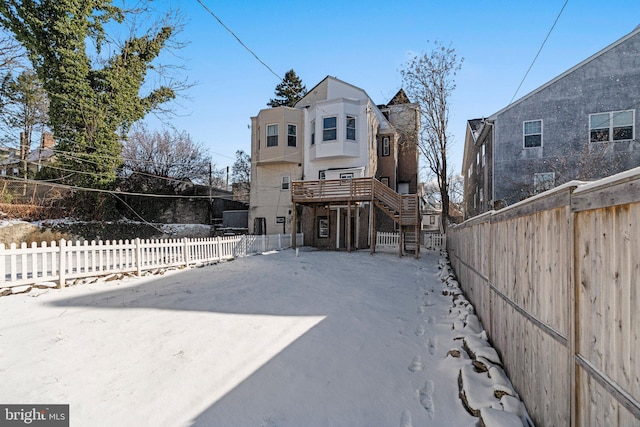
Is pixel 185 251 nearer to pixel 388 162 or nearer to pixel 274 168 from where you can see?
pixel 274 168

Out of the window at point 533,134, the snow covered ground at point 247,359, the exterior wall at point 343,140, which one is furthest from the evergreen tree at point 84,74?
the window at point 533,134

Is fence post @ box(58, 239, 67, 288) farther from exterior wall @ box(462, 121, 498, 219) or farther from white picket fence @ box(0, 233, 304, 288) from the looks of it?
exterior wall @ box(462, 121, 498, 219)

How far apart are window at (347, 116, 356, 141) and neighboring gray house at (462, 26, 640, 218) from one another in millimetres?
7194

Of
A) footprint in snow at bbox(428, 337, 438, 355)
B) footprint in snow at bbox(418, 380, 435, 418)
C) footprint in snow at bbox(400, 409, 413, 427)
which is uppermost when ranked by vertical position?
footprint in snow at bbox(428, 337, 438, 355)

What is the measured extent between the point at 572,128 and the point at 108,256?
17468 millimetres

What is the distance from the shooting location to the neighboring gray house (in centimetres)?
1300

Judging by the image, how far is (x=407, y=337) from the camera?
16.8 feet

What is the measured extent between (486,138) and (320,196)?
9.04 meters

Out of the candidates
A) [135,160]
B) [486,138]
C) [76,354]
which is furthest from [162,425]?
[135,160]

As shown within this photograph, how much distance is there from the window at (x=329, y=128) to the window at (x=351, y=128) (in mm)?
794

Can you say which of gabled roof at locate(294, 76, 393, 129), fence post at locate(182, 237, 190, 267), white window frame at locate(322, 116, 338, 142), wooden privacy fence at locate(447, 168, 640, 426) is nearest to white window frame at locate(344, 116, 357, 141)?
white window frame at locate(322, 116, 338, 142)

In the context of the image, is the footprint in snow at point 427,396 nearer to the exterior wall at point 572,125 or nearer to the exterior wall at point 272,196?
the exterior wall at point 572,125

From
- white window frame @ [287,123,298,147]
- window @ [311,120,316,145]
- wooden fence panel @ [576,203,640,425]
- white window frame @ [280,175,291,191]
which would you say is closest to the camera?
wooden fence panel @ [576,203,640,425]

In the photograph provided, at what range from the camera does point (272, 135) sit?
840 inches
